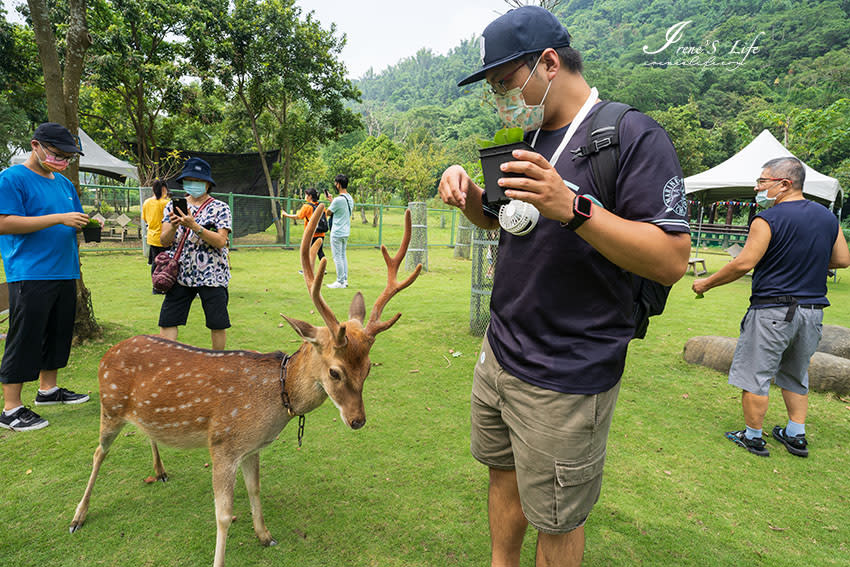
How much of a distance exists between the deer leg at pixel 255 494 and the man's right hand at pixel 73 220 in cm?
252

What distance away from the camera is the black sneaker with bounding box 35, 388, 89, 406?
13.0ft

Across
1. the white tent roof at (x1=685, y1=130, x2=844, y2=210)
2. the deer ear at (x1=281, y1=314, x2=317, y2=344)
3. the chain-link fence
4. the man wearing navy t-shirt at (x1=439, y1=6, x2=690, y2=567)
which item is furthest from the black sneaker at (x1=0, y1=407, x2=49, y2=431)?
the white tent roof at (x1=685, y1=130, x2=844, y2=210)

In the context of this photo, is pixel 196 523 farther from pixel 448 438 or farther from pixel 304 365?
pixel 448 438

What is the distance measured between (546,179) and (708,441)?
397 centimetres

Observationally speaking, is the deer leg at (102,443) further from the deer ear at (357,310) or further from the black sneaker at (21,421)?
the deer ear at (357,310)

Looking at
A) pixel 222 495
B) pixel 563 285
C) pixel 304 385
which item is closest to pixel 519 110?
pixel 563 285

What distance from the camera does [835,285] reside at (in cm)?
1370

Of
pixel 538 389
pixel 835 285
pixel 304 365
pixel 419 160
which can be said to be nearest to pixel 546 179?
pixel 538 389

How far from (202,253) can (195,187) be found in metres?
0.67

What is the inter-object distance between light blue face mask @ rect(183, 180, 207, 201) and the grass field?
218 centimetres

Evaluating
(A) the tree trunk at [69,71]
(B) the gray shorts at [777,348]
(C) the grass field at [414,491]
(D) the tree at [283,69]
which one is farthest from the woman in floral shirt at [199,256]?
(D) the tree at [283,69]

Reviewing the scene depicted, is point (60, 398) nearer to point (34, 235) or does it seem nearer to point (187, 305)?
point (187, 305)

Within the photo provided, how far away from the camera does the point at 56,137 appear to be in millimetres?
3584

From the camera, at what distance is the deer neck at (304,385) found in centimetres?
243
